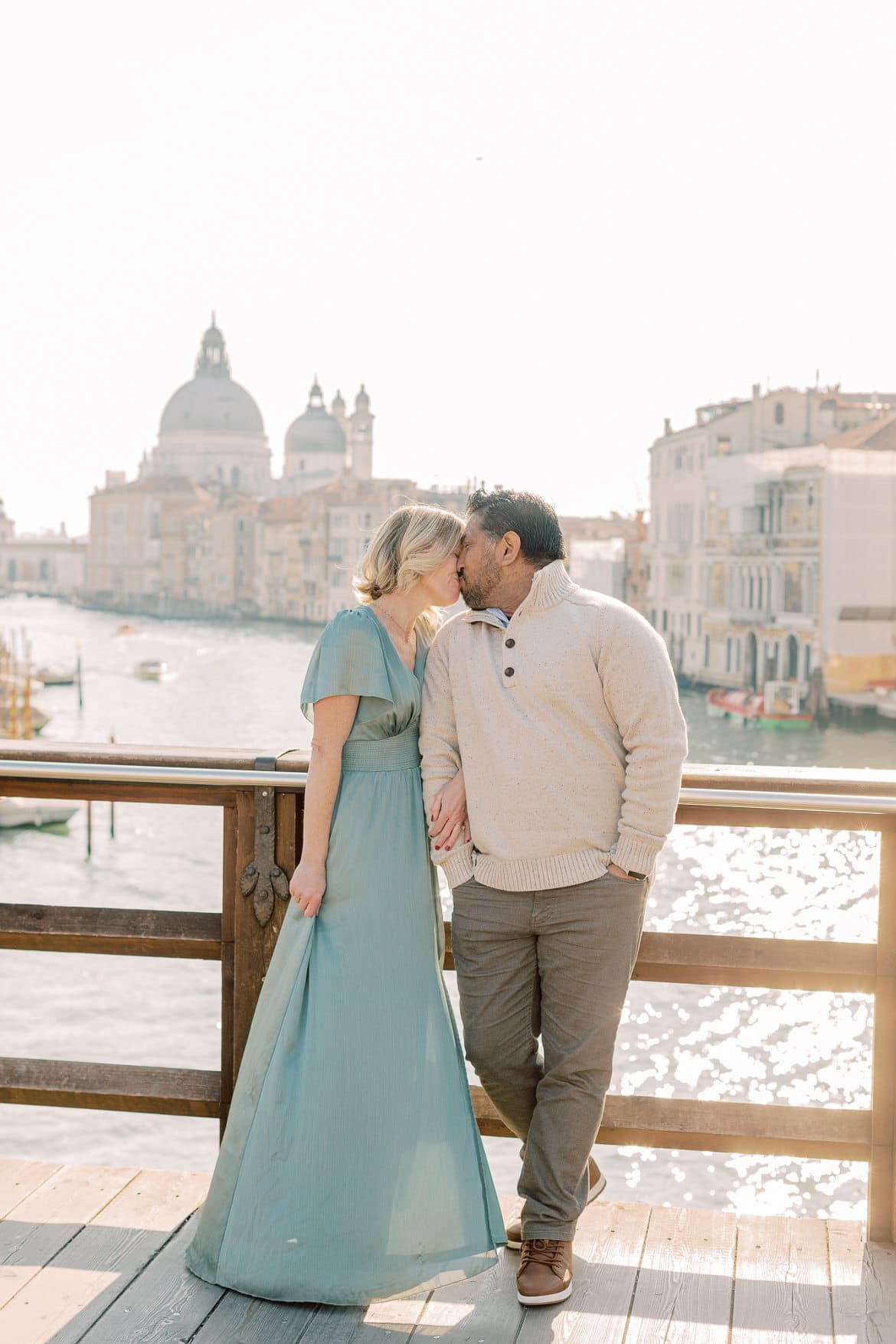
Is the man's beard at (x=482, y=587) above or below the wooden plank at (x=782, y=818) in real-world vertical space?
above

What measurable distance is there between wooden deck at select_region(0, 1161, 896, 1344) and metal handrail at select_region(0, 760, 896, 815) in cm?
64

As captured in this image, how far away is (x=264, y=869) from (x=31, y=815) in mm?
25198

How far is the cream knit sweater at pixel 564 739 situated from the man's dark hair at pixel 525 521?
0.03 metres

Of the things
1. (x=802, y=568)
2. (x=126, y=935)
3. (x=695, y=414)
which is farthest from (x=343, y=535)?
(x=126, y=935)

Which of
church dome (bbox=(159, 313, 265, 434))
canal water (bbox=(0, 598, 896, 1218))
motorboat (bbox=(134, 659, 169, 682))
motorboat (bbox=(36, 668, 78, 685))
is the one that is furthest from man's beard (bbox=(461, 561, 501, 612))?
church dome (bbox=(159, 313, 265, 434))

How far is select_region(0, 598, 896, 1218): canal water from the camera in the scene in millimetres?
11719

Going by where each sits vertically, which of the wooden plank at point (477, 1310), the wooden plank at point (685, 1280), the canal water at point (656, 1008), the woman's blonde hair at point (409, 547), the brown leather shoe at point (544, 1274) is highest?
the woman's blonde hair at point (409, 547)

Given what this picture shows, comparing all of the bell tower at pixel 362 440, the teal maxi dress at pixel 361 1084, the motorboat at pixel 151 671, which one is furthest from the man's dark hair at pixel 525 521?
the bell tower at pixel 362 440

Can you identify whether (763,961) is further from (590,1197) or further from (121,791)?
(121,791)

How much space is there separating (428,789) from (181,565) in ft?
302

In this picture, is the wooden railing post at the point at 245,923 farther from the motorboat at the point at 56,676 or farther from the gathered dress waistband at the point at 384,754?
the motorboat at the point at 56,676

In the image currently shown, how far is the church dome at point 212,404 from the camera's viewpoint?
109 meters

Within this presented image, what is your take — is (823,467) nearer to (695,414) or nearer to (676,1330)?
(695,414)

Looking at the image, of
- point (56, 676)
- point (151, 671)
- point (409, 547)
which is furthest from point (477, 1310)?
point (151, 671)
